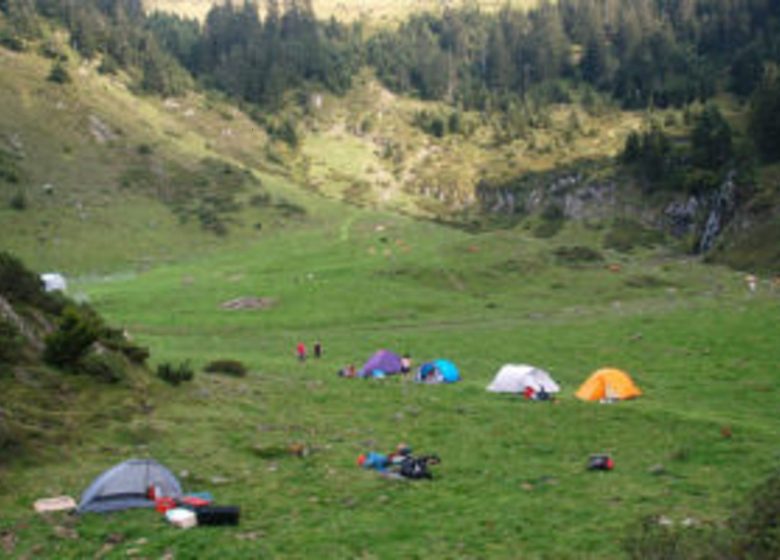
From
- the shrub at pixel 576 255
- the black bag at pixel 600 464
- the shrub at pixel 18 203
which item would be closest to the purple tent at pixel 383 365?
the black bag at pixel 600 464

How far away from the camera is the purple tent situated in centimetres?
4212

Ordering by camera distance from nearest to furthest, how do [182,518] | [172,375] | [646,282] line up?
[182,518], [172,375], [646,282]

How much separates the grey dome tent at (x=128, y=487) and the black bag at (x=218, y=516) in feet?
7.07

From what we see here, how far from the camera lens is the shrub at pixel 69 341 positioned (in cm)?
2777

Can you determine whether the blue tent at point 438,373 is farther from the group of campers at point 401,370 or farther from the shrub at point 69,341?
the shrub at point 69,341

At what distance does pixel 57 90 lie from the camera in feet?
534

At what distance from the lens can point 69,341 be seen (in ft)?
91.2

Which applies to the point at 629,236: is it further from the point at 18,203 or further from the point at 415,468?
the point at 415,468

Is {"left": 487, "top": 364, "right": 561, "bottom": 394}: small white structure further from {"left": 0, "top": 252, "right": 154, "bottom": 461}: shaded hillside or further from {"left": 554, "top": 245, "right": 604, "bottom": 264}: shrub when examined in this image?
Result: {"left": 554, "top": 245, "right": 604, "bottom": 264}: shrub

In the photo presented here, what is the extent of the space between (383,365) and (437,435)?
16.6 m

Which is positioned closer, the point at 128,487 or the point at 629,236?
the point at 128,487

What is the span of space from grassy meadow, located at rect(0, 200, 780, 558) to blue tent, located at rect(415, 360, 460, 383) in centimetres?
144

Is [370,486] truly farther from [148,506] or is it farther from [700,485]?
[700,485]

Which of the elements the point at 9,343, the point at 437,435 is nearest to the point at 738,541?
the point at 437,435
